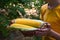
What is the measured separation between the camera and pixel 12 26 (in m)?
1.50

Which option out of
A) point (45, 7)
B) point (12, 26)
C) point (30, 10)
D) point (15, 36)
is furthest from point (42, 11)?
point (15, 36)

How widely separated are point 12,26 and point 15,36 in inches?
76.6

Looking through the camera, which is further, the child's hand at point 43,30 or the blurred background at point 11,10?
the blurred background at point 11,10

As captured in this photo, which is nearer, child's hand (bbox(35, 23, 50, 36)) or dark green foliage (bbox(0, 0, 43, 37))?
child's hand (bbox(35, 23, 50, 36))

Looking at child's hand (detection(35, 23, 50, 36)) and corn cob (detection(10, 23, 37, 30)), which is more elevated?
corn cob (detection(10, 23, 37, 30))

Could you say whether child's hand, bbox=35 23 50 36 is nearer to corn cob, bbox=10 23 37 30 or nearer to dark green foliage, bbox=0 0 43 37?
corn cob, bbox=10 23 37 30

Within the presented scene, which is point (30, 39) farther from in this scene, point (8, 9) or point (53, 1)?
point (53, 1)

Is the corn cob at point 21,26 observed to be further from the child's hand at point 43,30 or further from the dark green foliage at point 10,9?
the dark green foliage at point 10,9

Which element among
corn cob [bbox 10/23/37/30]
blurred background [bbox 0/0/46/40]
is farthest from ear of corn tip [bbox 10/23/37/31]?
blurred background [bbox 0/0/46/40]

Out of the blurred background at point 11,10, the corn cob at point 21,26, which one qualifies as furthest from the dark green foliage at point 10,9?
the corn cob at point 21,26

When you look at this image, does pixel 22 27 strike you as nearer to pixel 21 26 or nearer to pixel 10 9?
pixel 21 26

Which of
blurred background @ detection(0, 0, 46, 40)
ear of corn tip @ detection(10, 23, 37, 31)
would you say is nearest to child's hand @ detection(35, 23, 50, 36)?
ear of corn tip @ detection(10, 23, 37, 31)

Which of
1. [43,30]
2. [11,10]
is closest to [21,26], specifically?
[43,30]

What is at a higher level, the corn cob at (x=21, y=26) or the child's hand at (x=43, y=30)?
the corn cob at (x=21, y=26)
